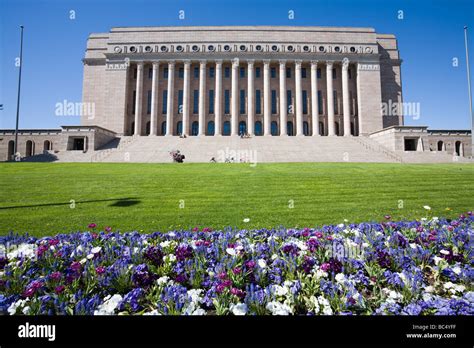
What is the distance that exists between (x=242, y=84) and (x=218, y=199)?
52.7 meters

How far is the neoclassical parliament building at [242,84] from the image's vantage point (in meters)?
54.4

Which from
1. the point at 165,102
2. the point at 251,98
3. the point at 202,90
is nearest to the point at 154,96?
the point at 165,102

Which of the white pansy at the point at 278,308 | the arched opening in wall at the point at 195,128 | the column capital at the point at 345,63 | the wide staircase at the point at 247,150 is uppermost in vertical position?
the column capital at the point at 345,63

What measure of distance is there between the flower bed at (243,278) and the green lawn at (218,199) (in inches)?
122

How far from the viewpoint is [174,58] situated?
183 feet

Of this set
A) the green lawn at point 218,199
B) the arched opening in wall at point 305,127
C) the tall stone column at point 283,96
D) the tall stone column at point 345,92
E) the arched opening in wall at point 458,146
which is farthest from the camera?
the arched opening in wall at point 305,127

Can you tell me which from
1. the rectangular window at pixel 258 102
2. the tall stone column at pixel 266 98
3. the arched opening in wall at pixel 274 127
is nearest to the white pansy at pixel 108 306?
the tall stone column at pixel 266 98

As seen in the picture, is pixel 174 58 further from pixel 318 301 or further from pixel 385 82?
pixel 318 301

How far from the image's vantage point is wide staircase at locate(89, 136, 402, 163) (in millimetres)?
34312

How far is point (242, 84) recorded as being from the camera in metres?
58.6

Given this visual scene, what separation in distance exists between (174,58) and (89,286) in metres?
60.4

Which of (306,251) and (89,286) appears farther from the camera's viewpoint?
(306,251)

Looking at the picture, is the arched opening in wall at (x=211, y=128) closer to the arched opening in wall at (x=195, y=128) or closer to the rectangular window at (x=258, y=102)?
the arched opening in wall at (x=195, y=128)
